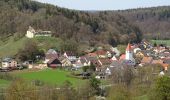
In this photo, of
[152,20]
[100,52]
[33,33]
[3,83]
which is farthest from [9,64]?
[152,20]

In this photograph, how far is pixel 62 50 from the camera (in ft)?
214

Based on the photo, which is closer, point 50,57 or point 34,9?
point 50,57

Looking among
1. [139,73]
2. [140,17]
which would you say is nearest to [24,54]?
[139,73]

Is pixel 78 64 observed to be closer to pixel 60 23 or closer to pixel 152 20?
pixel 60 23

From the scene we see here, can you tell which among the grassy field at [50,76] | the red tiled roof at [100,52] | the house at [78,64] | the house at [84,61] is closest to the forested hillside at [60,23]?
the red tiled roof at [100,52]

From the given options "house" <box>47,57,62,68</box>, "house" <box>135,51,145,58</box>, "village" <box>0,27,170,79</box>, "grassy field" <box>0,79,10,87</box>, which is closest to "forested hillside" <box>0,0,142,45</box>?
"village" <box>0,27,170,79</box>

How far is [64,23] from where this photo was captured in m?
73.2

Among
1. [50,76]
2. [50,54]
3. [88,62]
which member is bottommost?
[50,76]

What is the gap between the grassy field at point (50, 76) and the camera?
4319cm

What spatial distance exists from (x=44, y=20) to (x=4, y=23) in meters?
7.06

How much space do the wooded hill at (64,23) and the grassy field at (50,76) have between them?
19.9 metres

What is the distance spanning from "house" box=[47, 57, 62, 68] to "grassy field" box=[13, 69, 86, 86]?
15.3 ft

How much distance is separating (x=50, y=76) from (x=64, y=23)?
27737mm

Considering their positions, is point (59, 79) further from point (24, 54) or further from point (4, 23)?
point (4, 23)
